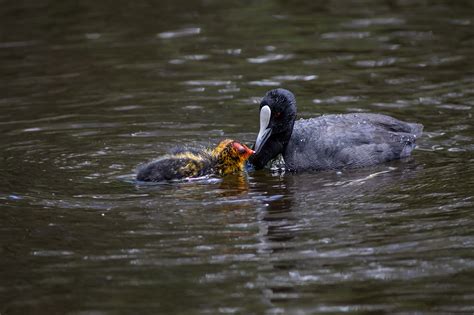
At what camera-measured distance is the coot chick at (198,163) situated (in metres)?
8.63

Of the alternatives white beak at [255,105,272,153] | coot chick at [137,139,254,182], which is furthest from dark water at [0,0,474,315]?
white beak at [255,105,272,153]

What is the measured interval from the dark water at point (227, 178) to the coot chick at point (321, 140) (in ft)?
0.61

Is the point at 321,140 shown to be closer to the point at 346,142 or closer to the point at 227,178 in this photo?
the point at 346,142

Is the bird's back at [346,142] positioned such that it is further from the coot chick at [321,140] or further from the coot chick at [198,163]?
the coot chick at [198,163]

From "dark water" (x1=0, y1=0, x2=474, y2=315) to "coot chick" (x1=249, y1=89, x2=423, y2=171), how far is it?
7.4 inches

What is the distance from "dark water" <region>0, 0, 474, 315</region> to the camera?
618cm

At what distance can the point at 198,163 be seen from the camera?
347 inches

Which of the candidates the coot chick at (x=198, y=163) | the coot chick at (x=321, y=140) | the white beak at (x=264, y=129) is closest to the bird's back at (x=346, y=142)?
the coot chick at (x=321, y=140)

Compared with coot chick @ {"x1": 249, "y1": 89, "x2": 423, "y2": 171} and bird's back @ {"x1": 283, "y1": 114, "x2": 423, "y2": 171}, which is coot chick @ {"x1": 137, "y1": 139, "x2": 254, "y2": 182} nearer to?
coot chick @ {"x1": 249, "y1": 89, "x2": 423, "y2": 171}

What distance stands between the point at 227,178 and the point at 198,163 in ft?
1.07

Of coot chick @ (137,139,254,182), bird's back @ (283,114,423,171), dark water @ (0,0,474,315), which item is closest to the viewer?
dark water @ (0,0,474,315)

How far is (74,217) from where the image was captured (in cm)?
762

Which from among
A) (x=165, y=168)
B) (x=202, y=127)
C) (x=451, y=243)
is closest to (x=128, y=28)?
(x=202, y=127)

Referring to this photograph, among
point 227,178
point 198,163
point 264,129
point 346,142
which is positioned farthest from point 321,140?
point 198,163
